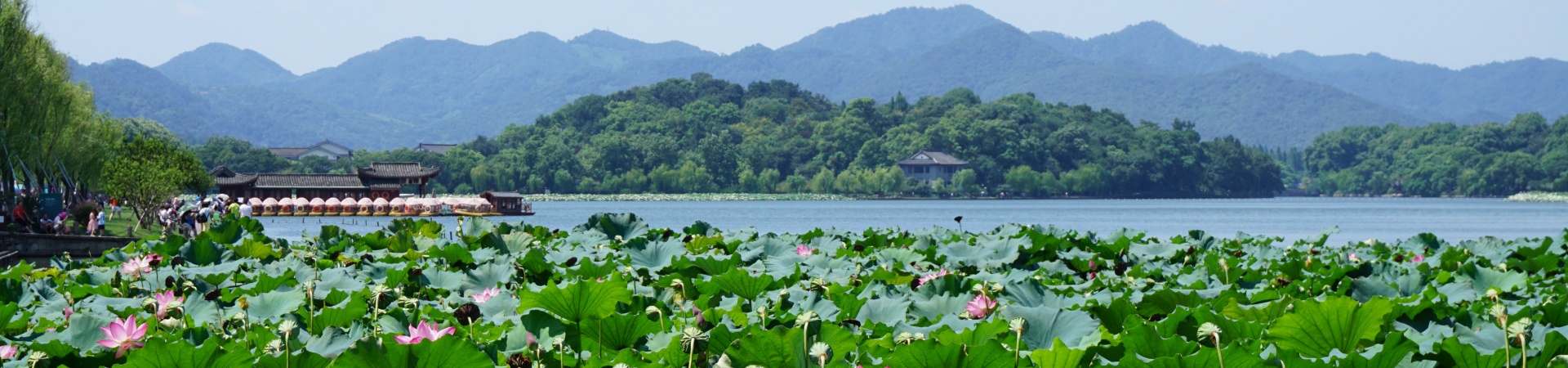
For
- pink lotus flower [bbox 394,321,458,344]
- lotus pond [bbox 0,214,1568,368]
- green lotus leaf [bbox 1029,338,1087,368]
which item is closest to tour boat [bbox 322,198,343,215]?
lotus pond [bbox 0,214,1568,368]

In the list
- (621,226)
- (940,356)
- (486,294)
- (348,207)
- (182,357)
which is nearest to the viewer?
(940,356)

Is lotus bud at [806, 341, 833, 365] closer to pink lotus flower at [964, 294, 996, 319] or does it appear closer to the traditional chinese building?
pink lotus flower at [964, 294, 996, 319]

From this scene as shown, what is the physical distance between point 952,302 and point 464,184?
102330 millimetres

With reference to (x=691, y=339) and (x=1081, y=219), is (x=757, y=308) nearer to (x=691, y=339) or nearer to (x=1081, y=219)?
(x=691, y=339)

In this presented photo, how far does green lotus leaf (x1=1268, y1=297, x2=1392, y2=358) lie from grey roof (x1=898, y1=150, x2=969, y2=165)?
107m

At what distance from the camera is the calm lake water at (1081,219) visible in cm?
5028

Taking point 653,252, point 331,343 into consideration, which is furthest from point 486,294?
point 331,343

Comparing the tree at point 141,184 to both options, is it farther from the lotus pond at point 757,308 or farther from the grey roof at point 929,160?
the grey roof at point 929,160

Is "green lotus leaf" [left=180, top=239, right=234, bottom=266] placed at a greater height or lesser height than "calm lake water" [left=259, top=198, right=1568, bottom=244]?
greater

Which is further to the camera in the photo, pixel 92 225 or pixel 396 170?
pixel 396 170

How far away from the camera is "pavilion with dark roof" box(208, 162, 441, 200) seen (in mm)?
67625

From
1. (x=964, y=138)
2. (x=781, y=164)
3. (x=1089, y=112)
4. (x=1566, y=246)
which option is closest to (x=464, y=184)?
(x=781, y=164)

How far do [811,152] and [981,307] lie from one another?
364ft

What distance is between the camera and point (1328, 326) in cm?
312
